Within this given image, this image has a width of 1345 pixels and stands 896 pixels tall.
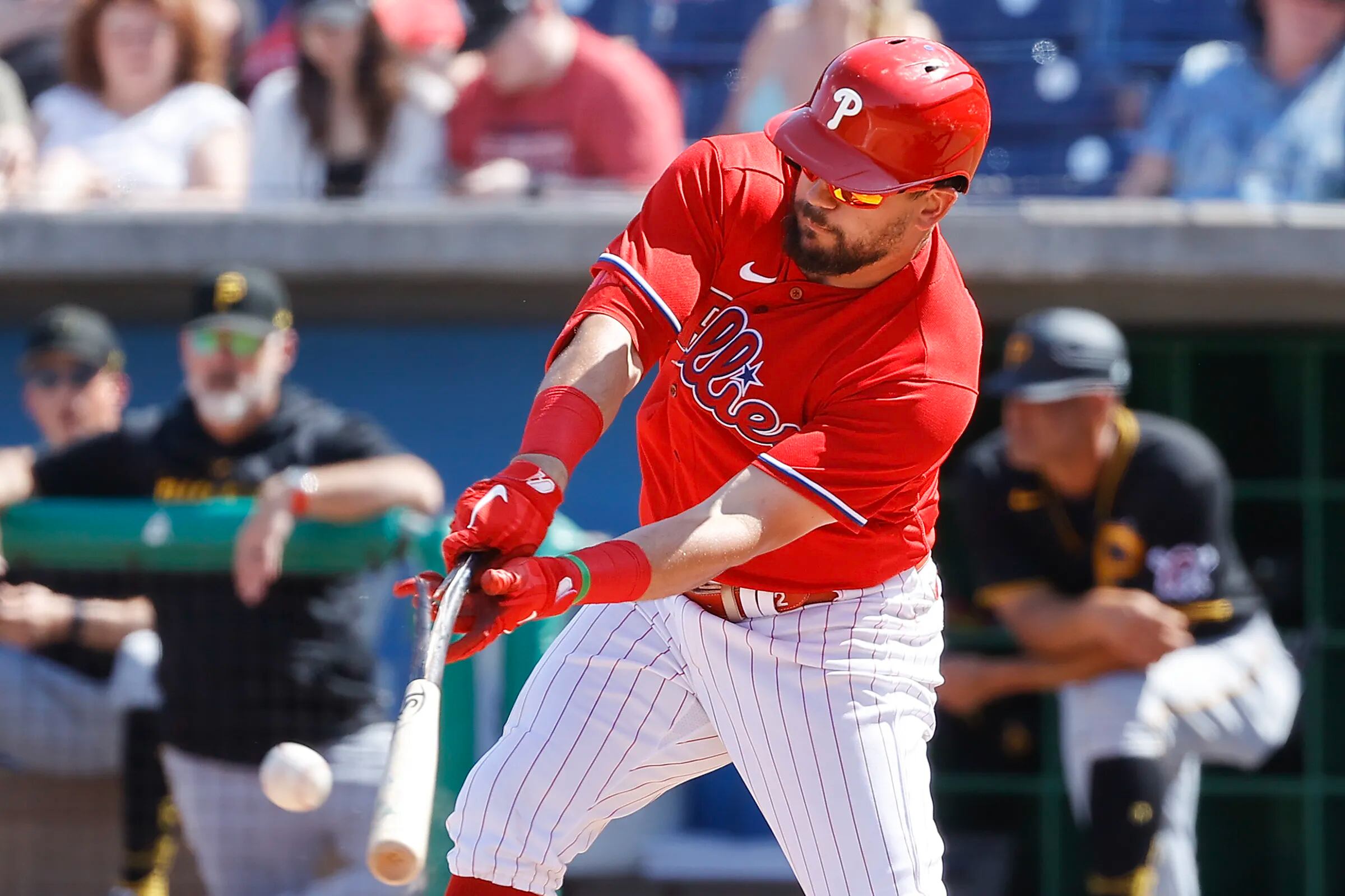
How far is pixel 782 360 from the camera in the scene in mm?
2480

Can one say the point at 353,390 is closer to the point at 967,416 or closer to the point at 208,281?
the point at 208,281

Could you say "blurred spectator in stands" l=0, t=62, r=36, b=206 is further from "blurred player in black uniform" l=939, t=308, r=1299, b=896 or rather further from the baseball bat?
the baseball bat

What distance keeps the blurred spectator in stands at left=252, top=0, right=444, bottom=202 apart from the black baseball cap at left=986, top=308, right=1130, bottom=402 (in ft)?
5.89

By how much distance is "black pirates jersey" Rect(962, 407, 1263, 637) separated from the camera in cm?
429

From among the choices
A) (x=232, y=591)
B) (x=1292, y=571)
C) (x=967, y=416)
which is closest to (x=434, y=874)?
(x=232, y=591)

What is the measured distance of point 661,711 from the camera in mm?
2609

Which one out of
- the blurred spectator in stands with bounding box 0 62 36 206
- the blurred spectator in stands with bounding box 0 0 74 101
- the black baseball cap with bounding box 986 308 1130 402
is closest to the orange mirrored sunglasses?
the black baseball cap with bounding box 986 308 1130 402

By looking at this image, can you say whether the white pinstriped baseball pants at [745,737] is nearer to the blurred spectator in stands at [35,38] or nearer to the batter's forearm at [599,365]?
the batter's forearm at [599,365]

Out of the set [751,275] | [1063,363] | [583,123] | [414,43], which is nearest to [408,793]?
[751,275]

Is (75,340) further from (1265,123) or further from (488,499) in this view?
(1265,123)

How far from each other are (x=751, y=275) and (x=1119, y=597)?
6.85ft

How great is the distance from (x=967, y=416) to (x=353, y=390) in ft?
10.6

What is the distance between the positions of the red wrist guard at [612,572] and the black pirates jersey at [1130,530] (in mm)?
2313

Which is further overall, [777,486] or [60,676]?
[60,676]
